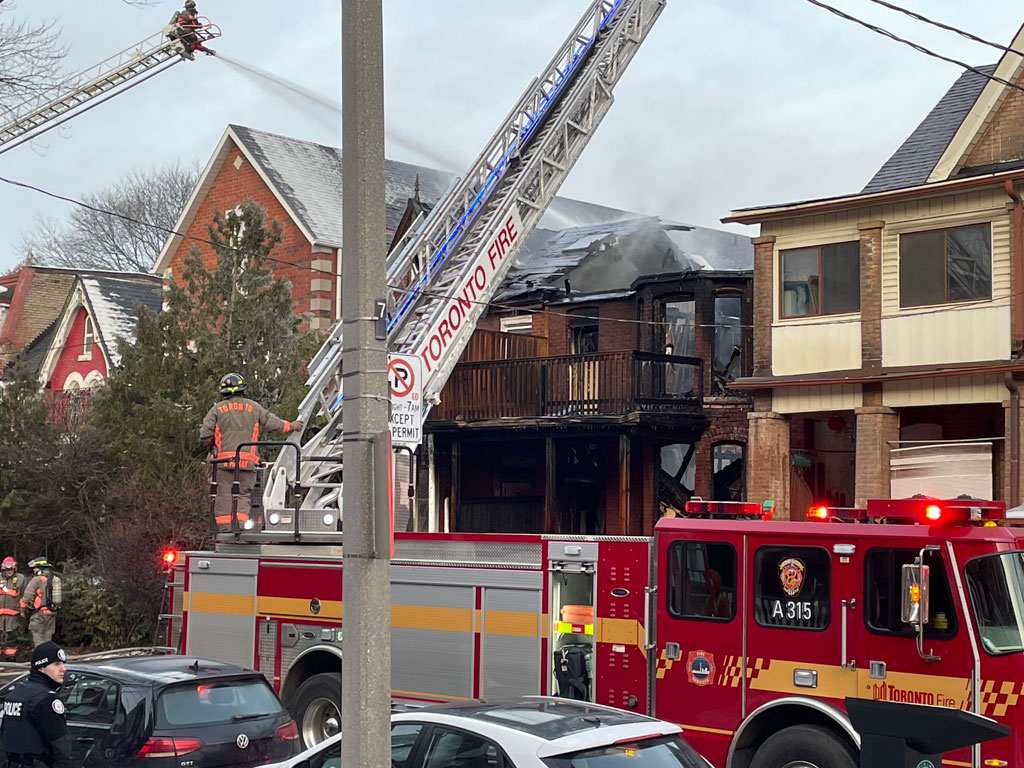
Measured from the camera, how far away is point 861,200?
62.5 ft

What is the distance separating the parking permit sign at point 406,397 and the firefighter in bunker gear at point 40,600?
1019 centimetres

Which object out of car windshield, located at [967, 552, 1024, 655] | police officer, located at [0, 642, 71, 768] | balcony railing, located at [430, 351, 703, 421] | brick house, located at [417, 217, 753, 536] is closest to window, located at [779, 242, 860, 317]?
brick house, located at [417, 217, 753, 536]

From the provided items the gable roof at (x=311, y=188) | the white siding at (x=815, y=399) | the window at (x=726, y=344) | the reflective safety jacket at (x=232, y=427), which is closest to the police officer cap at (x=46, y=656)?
the reflective safety jacket at (x=232, y=427)

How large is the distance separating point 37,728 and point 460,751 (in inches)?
109

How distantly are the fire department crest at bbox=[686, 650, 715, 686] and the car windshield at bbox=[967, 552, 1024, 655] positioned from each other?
6.35 ft

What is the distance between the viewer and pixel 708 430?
914 inches

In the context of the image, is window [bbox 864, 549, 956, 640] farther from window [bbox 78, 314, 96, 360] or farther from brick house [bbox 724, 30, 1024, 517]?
window [bbox 78, 314, 96, 360]

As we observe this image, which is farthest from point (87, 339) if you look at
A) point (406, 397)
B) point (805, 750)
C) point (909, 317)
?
point (805, 750)

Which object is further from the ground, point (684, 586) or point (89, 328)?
point (89, 328)

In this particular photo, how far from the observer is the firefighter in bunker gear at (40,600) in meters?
18.7

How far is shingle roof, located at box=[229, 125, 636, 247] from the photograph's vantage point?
32438mm

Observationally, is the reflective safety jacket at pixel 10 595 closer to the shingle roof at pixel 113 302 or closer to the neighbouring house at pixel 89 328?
the shingle roof at pixel 113 302

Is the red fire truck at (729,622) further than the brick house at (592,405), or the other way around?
the brick house at (592,405)

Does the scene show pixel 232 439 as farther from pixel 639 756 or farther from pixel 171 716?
pixel 639 756
